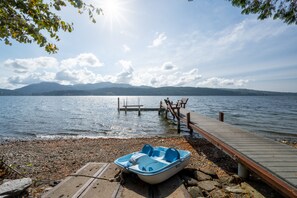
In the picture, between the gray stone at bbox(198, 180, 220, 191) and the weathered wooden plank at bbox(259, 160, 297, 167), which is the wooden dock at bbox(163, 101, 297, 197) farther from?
the gray stone at bbox(198, 180, 220, 191)

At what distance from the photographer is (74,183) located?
5.01 m

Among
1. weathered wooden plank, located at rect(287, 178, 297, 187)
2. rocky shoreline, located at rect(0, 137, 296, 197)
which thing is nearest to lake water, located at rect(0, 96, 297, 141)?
rocky shoreline, located at rect(0, 137, 296, 197)

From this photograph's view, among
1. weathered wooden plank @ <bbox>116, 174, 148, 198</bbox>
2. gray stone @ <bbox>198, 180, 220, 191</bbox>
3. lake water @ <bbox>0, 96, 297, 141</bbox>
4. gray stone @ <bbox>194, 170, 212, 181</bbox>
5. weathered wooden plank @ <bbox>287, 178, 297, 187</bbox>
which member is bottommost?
lake water @ <bbox>0, 96, 297, 141</bbox>

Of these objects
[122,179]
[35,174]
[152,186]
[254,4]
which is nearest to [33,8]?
[122,179]

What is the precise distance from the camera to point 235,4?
6352 millimetres

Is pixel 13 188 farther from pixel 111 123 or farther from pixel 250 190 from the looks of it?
pixel 111 123

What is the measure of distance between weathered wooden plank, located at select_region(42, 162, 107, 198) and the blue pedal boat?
2.93 ft

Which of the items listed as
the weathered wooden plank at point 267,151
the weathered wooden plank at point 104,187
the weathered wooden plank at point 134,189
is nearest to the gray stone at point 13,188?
the weathered wooden plank at point 104,187

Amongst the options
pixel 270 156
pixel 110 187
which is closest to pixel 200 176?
pixel 270 156

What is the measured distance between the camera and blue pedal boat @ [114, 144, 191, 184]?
471cm

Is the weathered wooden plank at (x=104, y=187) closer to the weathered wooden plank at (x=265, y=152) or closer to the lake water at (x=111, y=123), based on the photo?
the weathered wooden plank at (x=265, y=152)

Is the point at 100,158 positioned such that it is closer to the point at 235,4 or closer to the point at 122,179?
the point at 122,179

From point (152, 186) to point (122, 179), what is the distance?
0.87 metres

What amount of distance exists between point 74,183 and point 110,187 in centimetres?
108
